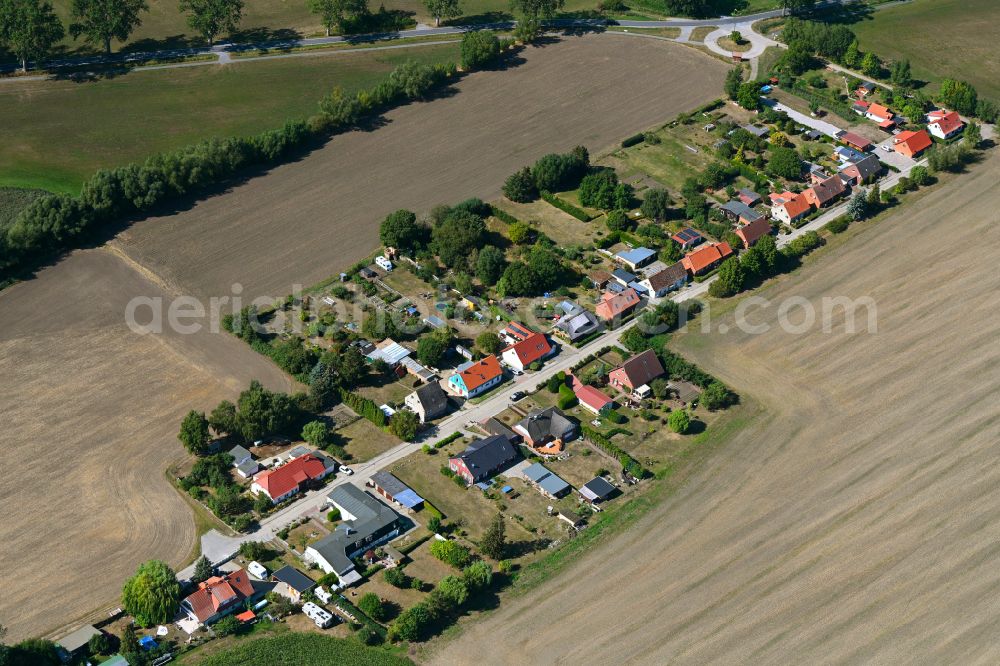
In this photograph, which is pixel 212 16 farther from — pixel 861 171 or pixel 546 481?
pixel 546 481

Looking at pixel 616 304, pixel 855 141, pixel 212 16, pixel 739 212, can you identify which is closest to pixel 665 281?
pixel 616 304

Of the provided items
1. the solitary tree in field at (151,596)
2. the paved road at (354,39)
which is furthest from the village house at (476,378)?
the paved road at (354,39)

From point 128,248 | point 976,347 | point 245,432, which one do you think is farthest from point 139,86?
point 976,347

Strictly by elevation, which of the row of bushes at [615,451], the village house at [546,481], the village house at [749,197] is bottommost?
the village house at [546,481]

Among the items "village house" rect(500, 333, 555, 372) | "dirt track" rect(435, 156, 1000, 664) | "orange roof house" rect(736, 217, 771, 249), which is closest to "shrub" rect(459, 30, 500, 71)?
"orange roof house" rect(736, 217, 771, 249)

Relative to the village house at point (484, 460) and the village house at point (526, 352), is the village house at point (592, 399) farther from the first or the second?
the village house at point (484, 460)

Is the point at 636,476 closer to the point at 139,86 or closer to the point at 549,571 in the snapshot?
the point at 549,571
